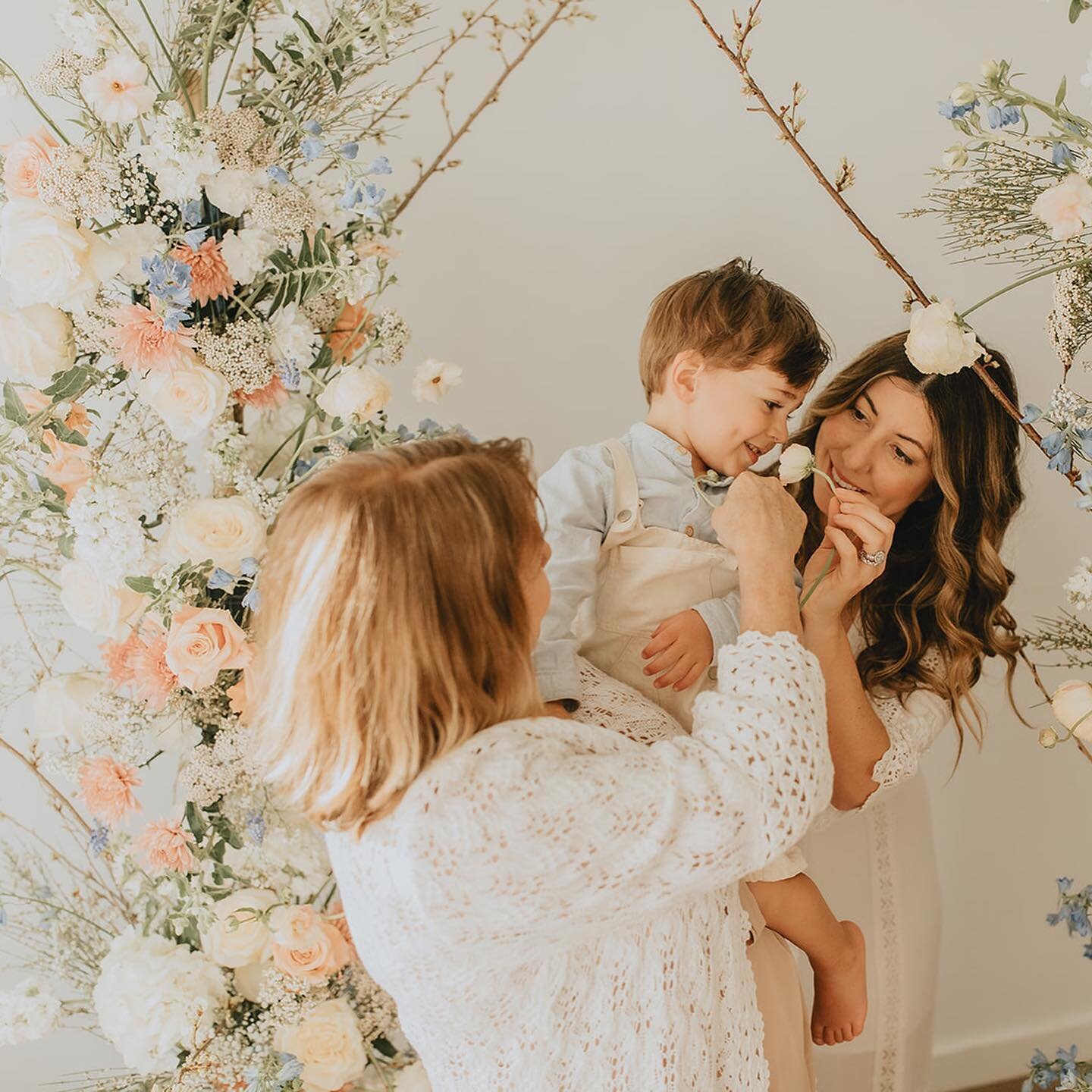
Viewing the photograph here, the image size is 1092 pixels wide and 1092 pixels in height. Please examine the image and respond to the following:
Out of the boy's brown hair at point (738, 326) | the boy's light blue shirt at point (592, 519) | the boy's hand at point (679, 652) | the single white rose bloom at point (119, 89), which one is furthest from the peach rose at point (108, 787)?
the boy's brown hair at point (738, 326)

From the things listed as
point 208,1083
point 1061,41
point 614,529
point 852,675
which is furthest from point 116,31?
point 1061,41

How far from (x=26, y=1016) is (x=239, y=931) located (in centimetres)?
36

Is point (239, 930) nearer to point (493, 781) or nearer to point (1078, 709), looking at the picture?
point (493, 781)

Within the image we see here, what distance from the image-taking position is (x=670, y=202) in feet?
6.80

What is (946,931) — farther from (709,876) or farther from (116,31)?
(116,31)

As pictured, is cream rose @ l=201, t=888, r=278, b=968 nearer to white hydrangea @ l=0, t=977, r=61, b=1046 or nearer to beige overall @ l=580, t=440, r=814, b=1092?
white hydrangea @ l=0, t=977, r=61, b=1046

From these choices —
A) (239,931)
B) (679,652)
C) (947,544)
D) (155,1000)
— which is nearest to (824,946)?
(679,652)

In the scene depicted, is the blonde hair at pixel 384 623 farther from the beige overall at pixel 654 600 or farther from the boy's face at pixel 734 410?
the boy's face at pixel 734 410

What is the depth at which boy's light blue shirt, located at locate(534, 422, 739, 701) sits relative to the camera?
1.29m

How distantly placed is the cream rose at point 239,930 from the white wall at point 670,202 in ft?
2.52

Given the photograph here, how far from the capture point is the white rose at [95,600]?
134cm

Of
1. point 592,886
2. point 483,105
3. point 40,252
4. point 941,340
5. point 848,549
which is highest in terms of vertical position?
point 483,105

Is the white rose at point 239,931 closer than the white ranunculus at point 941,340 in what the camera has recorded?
No

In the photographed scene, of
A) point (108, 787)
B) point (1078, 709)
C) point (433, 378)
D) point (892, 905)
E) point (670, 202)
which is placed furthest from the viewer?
point (670, 202)
